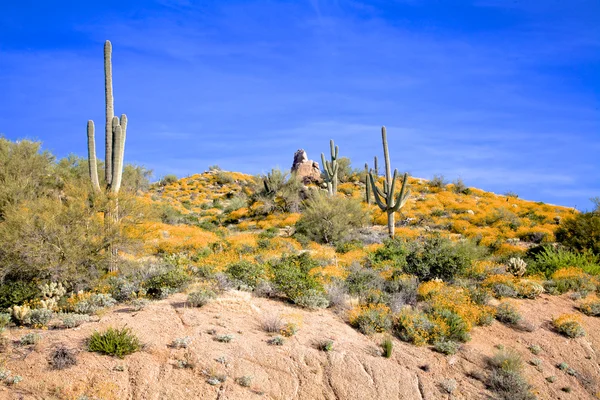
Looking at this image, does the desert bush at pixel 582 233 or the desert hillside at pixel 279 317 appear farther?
the desert bush at pixel 582 233

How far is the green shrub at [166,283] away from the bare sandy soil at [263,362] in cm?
35

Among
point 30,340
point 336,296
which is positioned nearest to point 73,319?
point 30,340

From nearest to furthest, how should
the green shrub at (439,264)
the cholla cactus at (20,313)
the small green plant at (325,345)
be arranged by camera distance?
1. the small green plant at (325,345)
2. the cholla cactus at (20,313)
3. the green shrub at (439,264)

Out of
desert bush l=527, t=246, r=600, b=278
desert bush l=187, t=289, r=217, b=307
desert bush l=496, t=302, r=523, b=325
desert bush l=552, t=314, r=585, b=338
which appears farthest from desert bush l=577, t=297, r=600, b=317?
desert bush l=187, t=289, r=217, b=307

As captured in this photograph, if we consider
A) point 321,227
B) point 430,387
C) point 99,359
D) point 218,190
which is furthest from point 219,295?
point 218,190

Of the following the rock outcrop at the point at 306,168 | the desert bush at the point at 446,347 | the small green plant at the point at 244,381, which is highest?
the rock outcrop at the point at 306,168

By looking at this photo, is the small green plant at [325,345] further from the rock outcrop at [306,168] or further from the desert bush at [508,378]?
the rock outcrop at [306,168]

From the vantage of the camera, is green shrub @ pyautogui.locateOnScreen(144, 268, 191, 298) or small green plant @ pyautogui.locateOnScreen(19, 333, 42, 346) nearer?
small green plant @ pyautogui.locateOnScreen(19, 333, 42, 346)

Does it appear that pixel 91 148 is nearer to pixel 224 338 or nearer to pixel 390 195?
pixel 224 338

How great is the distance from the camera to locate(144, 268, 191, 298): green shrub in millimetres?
10748

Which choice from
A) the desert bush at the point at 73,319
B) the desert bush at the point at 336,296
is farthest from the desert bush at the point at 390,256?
the desert bush at the point at 73,319

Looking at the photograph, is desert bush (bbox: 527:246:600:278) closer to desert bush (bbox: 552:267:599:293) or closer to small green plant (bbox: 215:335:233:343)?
desert bush (bbox: 552:267:599:293)

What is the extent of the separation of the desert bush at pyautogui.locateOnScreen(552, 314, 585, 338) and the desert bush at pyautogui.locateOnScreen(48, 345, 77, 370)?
1087cm

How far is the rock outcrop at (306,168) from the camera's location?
4245cm
